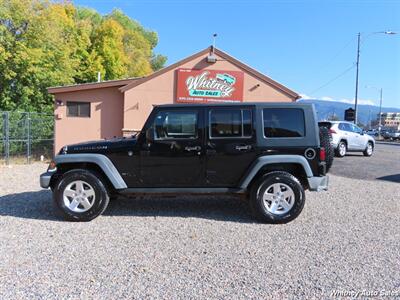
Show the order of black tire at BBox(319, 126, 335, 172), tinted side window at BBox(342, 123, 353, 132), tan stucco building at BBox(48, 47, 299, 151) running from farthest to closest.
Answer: tinted side window at BBox(342, 123, 353, 132) → tan stucco building at BBox(48, 47, 299, 151) → black tire at BBox(319, 126, 335, 172)

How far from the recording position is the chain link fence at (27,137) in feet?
48.8

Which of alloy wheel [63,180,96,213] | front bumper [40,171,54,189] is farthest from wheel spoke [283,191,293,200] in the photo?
front bumper [40,171,54,189]

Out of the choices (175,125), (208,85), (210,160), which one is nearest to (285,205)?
(210,160)

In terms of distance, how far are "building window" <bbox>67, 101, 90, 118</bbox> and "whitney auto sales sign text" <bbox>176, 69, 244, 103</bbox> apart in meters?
3.66

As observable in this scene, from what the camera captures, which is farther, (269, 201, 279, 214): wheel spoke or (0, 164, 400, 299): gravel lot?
(269, 201, 279, 214): wheel spoke

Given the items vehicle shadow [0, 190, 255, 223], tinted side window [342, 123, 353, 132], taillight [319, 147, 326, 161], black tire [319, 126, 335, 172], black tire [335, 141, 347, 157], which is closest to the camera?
taillight [319, 147, 326, 161]

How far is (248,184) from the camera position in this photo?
603cm

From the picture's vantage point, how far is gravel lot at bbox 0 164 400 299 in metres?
3.72

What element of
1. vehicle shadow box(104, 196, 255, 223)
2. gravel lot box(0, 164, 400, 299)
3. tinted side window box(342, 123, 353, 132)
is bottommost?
gravel lot box(0, 164, 400, 299)

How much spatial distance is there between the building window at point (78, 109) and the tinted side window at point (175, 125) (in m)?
10.1

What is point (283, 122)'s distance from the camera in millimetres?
6070

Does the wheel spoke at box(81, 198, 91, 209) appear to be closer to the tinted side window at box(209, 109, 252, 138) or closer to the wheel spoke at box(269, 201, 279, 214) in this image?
the tinted side window at box(209, 109, 252, 138)

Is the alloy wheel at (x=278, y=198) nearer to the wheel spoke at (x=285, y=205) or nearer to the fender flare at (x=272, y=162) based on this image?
the wheel spoke at (x=285, y=205)

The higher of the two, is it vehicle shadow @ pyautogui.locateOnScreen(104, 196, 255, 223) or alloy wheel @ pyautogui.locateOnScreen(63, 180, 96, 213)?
alloy wheel @ pyautogui.locateOnScreen(63, 180, 96, 213)
